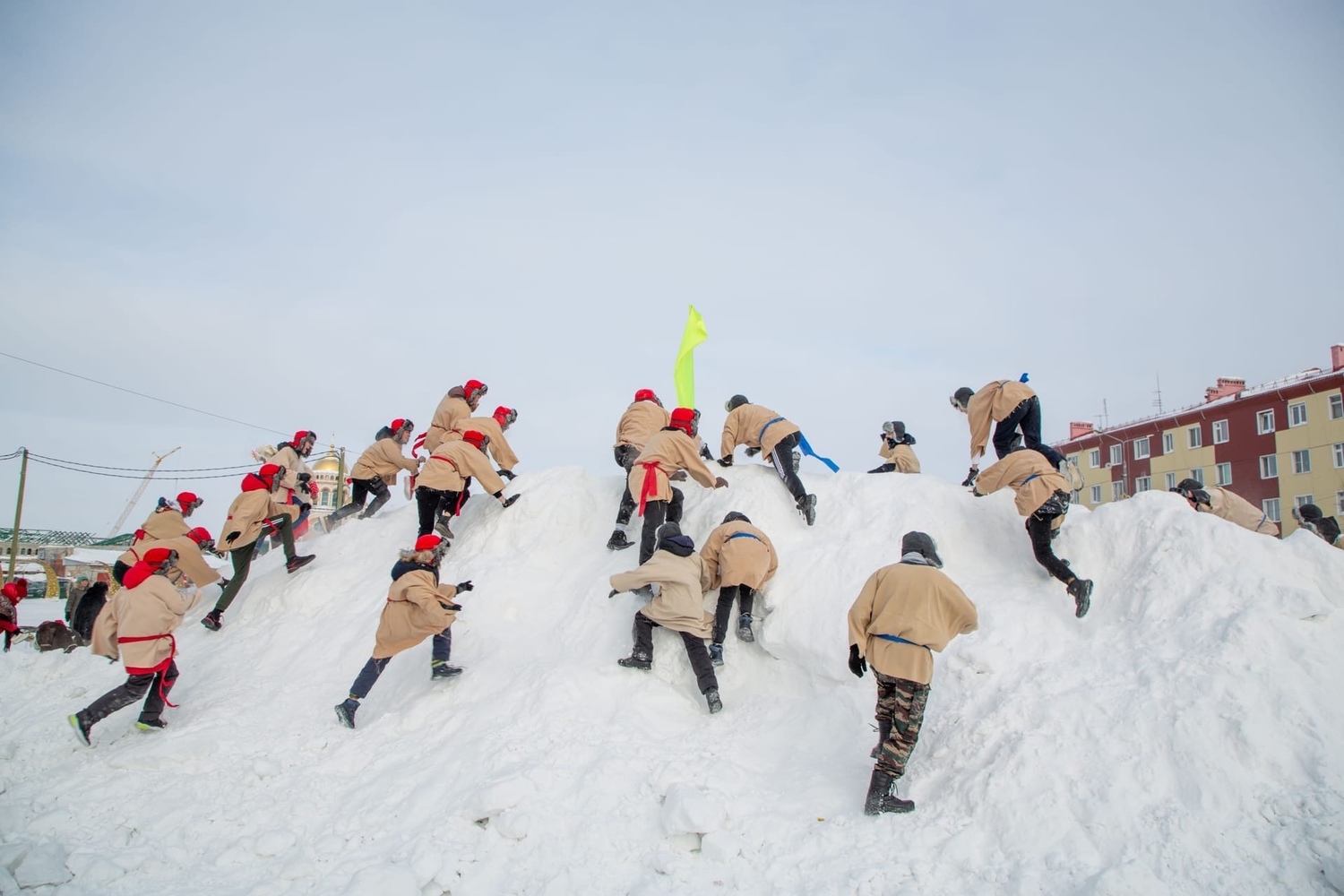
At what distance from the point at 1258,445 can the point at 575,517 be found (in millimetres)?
40369

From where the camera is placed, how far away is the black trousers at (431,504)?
32.9ft

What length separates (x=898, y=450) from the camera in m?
11.9

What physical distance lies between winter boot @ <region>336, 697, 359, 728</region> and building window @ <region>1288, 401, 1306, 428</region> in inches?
1689

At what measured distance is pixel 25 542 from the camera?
174 ft

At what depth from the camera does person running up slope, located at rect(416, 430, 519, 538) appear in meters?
10.0

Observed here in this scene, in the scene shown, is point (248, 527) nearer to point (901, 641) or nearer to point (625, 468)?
point (625, 468)

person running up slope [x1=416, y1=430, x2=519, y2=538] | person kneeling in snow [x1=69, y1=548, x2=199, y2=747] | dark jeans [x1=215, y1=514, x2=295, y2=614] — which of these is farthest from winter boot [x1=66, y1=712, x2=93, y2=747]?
person running up slope [x1=416, y1=430, x2=519, y2=538]

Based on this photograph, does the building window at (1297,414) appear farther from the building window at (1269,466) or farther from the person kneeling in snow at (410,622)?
the person kneeling in snow at (410,622)

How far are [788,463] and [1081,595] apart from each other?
355 centimetres

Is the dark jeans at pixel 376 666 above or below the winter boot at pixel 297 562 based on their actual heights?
below

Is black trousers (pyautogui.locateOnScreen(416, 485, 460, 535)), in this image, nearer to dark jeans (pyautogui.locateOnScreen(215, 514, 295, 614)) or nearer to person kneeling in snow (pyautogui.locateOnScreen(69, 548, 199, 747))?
dark jeans (pyautogui.locateOnScreen(215, 514, 295, 614))

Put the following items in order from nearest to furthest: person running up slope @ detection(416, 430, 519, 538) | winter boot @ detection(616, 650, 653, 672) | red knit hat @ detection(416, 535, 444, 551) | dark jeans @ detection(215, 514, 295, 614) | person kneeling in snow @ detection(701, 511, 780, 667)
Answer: winter boot @ detection(616, 650, 653, 672), person kneeling in snow @ detection(701, 511, 780, 667), red knit hat @ detection(416, 535, 444, 551), person running up slope @ detection(416, 430, 519, 538), dark jeans @ detection(215, 514, 295, 614)

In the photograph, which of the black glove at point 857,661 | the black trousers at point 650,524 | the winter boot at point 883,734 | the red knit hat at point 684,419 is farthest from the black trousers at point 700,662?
the red knit hat at point 684,419

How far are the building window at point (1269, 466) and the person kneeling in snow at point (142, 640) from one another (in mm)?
44480
